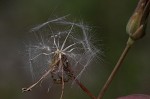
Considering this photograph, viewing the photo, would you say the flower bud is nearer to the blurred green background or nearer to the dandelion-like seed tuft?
the dandelion-like seed tuft

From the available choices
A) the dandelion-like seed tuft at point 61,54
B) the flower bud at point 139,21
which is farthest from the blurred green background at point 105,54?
the flower bud at point 139,21

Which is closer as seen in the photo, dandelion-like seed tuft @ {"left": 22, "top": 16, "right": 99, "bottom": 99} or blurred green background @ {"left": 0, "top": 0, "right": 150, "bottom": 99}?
dandelion-like seed tuft @ {"left": 22, "top": 16, "right": 99, "bottom": 99}

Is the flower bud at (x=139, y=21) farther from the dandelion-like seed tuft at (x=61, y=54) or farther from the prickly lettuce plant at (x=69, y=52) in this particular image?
the dandelion-like seed tuft at (x=61, y=54)

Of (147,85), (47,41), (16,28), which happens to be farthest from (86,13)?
(47,41)

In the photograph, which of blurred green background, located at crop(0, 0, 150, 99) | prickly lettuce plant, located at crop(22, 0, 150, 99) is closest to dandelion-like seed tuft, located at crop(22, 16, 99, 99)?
prickly lettuce plant, located at crop(22, 0, 150, 99)

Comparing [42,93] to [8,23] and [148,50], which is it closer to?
[148,50]

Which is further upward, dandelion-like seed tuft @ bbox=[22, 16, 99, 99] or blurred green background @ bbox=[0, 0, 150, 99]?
dandelion-like seed tuft @ bbox=[22, 16, 99, 99]
